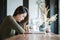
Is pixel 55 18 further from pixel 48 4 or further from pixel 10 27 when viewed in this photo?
pixel 10 27

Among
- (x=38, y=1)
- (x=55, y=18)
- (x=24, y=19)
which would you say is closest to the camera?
(x=24, y=19)

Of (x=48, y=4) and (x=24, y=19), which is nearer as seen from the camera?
(x=24, y=19)

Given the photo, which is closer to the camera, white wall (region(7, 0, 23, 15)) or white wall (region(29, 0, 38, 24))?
white wall (region(29, 0, 38, 24))

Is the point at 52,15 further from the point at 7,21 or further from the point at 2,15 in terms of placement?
the point at 7,21

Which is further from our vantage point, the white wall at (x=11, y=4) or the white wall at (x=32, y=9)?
the white wall at (x=11, y=4)

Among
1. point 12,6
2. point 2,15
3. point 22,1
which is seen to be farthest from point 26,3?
point 2,15

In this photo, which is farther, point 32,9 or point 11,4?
point 11,4

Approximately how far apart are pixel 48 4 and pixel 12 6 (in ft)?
3.93

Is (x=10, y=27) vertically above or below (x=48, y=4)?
below

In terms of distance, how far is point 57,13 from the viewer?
4371mm

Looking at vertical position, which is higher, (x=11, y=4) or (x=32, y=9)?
(x=11, y=4)

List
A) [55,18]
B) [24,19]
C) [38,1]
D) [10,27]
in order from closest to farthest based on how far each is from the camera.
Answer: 1. [10,27]
2. [24,19]
3. [55,18]
4. [38,1]

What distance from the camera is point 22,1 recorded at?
452 cm

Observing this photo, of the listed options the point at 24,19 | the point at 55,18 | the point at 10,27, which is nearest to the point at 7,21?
the point at 10,27
